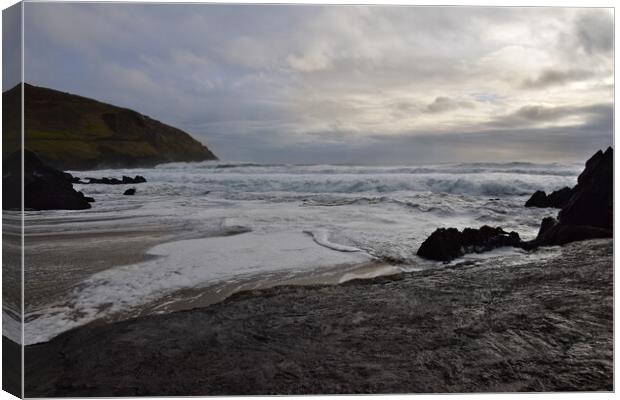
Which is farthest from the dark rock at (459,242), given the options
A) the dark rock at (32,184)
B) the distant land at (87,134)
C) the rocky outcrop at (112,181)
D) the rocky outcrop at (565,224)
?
the dark rock at (32,184)

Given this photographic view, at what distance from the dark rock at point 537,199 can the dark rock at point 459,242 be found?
24cm

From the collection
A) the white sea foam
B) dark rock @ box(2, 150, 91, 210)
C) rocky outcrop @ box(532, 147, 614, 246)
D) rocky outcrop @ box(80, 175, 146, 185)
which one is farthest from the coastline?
rocky outcrop @ box(80, 175, 146, 185)

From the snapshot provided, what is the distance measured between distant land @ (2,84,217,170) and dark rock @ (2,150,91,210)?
61 mm

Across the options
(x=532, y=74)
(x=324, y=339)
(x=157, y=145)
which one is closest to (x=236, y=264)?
(x=324, y=339)

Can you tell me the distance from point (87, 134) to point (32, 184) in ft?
1.60

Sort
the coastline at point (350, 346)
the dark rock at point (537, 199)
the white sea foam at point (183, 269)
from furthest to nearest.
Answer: the dark rock at point (537, 199) → the white sea foam at point (183, 269) → the coastline at point (350, 346)

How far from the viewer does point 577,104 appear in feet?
10.8

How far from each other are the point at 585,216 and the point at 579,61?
991 mm

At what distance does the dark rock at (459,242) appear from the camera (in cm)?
329

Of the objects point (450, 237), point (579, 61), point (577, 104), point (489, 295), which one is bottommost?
point (489, 295)

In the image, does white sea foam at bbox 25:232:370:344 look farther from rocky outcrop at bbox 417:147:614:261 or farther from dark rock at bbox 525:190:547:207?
dark rock at bbox 525:190:547:207

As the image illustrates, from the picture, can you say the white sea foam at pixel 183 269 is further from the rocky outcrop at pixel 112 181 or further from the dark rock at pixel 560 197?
the dark rock at pixel 560 197

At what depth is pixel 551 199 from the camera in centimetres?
340

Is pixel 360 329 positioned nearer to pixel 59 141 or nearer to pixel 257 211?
pixel 257 211
